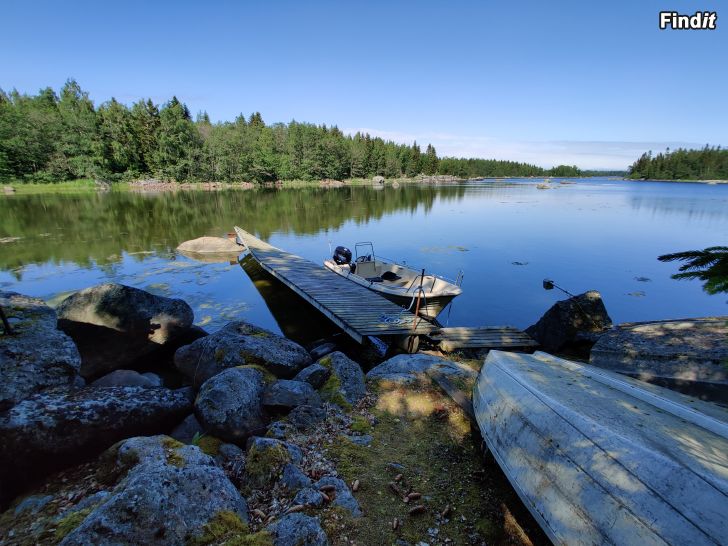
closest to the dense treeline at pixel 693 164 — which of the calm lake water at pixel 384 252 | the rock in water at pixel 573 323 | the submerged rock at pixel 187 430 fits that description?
the calm lake water at pixel 384 252

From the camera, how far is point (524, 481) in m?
3.90

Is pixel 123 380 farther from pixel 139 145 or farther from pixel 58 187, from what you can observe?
pixel 139 145

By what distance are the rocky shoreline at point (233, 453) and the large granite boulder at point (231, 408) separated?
2 centimetres

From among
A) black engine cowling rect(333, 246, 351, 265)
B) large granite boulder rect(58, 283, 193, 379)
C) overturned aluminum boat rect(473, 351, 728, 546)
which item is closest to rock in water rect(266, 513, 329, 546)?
overturned aluminum boat rect(473, 351, 728, 546)

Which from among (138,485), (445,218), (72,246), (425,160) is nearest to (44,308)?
(138,485)

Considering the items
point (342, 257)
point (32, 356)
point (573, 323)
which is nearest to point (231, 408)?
point (32, 356)

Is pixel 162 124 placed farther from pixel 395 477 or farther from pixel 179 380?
pixel 395 477

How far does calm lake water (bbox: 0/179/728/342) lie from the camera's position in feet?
52.6

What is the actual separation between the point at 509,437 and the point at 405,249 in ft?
76.3

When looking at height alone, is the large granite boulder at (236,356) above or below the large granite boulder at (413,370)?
above

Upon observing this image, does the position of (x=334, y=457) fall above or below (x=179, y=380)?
above

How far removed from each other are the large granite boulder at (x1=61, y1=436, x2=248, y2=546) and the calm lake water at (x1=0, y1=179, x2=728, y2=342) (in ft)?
23.1

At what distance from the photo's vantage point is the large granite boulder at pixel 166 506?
9.86 ft

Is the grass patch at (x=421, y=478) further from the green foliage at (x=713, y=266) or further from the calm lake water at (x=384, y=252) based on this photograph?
the calm lake water at (x=384, y=252)
